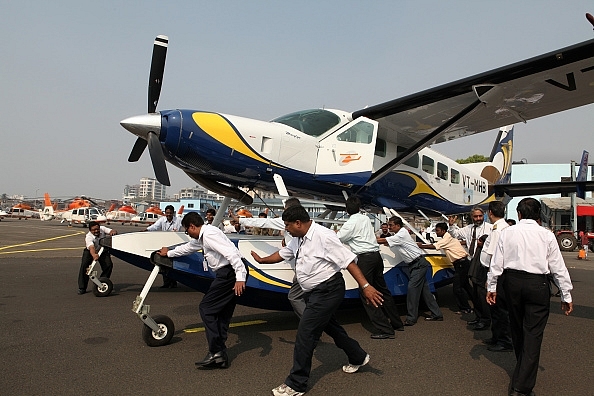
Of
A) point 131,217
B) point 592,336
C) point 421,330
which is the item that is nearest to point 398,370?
point 421,330

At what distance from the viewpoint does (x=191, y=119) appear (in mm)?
6484

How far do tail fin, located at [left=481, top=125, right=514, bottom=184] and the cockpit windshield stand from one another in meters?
8.60

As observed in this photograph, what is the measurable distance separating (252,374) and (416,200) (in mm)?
7149

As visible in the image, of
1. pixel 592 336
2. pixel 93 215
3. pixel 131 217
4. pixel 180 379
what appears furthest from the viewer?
pixel 131 217

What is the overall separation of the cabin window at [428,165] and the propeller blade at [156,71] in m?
6.37

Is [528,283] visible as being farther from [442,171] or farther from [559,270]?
[442,171]

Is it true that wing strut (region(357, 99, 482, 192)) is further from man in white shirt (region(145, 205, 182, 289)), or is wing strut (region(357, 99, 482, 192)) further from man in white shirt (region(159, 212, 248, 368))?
man in white shirt (region(159, 212, 248, 368))

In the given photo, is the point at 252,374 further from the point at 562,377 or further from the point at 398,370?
the point at 562,377

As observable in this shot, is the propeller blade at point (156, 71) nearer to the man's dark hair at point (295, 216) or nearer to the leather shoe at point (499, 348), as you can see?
the man's dark hair at point (295, 216)

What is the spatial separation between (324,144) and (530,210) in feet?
14.9

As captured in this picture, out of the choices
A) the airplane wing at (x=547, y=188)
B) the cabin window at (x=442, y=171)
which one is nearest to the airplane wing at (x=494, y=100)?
the cabin window at (x=442, y=171)

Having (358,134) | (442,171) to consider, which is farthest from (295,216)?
(442,171)

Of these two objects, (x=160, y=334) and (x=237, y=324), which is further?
(x=237, y=324)

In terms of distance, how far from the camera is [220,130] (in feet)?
21.8
